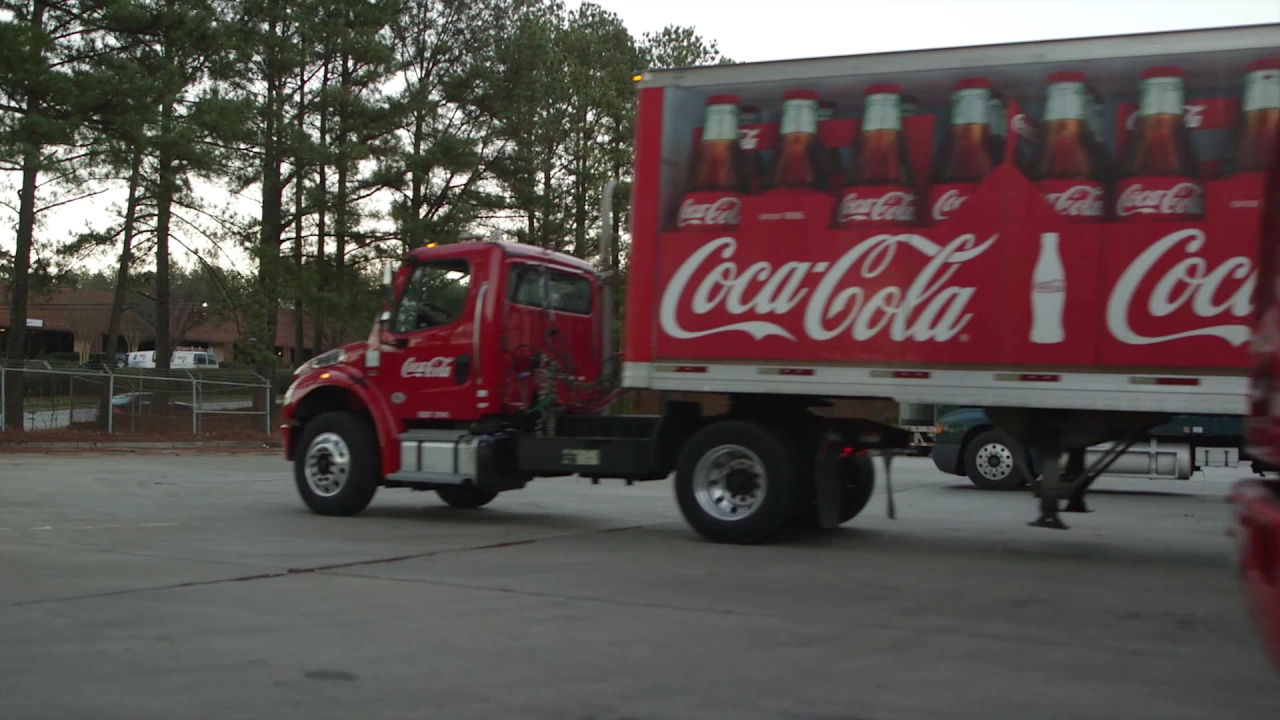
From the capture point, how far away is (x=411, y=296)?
12148 millimetres

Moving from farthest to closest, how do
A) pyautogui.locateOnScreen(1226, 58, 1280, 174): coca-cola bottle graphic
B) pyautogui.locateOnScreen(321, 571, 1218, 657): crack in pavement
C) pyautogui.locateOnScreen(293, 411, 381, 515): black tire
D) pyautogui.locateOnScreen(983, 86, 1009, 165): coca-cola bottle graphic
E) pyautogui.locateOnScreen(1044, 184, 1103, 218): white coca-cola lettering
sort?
pyautogui.locateOnScreen(293, 411, 381, 515): black tire < pyautogui.locateOnScreen(983, 86, 1009, 165): coca-cola bottle graphic < pyautogui.locateOnScreen(1044, 184, 1103, 218): white coca-cola lettering < pyautogui.locateOnScreen(1226, 58, 1280, 174): coca-cola bottle graphic < pyautogui.locateOnScreen(321, 571, 1218, 657): crack in pavement

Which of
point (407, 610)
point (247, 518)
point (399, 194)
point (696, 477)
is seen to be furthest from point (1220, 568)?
point (399, 194)

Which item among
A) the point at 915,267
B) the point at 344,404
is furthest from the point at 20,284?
the point at 915,267

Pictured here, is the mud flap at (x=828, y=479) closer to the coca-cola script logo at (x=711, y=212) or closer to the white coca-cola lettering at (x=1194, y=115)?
the coca-cola script logo at (x=711, y=212)

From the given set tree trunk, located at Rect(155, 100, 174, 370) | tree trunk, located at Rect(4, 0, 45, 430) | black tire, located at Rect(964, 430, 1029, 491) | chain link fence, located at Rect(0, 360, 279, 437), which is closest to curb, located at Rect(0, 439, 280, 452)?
chain link fence, located at Rect(0, 360, 279, 437)

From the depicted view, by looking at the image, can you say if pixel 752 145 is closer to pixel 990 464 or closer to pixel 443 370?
pixel 443 370

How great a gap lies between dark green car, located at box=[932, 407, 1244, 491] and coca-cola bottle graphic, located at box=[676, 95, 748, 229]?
15.3 feet

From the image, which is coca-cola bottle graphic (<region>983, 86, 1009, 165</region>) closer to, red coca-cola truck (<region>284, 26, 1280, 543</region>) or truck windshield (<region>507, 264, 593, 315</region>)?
red coca-cola truck (<region>284, 26, 1280, 543</region>)

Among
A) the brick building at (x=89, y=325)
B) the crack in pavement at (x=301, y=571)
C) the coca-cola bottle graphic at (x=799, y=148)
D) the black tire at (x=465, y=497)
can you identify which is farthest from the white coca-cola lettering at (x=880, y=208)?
the brick building at (x=89, y=325)

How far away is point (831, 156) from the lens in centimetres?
995

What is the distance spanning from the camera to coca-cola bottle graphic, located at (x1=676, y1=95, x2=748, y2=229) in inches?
403

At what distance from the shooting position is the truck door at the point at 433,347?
38.9 feet

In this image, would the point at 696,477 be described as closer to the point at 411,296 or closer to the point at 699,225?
the point at 699,225

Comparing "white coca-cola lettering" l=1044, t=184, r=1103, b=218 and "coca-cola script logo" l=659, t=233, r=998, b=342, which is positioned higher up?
"white coca-cola lettering" l=1044, t=184, r=1103, b=218
